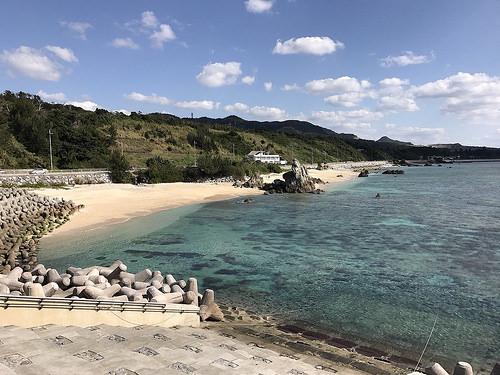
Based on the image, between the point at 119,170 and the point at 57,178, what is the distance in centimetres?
1278

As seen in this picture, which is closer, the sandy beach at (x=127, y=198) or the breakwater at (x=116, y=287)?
the breakwater at (x=116, y=287)

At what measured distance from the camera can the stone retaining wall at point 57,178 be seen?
168 feet

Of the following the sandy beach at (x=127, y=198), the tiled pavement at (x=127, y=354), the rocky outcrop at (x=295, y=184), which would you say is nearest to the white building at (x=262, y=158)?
the rocky outcrop at (x=295, y=184)

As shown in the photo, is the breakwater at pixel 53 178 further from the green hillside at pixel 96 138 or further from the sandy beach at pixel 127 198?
the green hillside at pixel 96 138

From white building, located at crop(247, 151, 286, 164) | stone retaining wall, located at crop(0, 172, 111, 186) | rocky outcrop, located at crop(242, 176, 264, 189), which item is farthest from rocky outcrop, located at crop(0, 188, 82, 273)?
white building, located at crop(247, 151, 286, 164)

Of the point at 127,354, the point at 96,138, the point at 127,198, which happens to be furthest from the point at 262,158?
the point at 127,354

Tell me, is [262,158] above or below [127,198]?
above

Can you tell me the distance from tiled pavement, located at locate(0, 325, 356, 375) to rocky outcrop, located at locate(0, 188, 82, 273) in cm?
1227

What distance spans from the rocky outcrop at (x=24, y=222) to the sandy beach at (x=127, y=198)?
128 cm

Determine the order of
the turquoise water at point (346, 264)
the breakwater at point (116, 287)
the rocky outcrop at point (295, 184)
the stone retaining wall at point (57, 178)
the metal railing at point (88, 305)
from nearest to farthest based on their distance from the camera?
the metal railing at point (88, 305) → the breakwater at point (116, 287) → the turquoise water at point (346, 264) → the stone retaining wall at point (57, 178) → the rocky outcrop at point (295, 184)

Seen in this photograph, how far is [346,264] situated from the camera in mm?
23469

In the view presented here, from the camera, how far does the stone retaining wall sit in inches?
2018

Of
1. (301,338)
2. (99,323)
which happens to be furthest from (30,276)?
(301,338)

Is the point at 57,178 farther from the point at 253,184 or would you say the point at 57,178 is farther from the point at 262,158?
the point at 262,158
